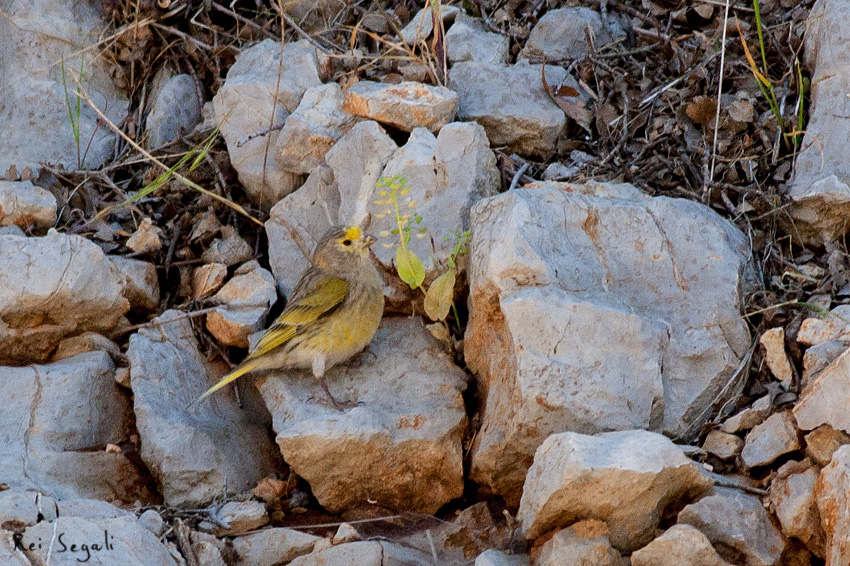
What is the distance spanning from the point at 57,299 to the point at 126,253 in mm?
1032

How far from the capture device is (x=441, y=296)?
546 centimetres

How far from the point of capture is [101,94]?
7.66 meters

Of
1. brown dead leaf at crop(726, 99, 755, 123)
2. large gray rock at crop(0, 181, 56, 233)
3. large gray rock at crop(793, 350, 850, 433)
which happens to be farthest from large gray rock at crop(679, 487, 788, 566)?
large gray rock at crop(0, 181, 56, 233)

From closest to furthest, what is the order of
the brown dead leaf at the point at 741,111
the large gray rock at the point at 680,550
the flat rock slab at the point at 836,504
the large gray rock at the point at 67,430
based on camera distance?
the flat rock slab at the point at 836,504 < the large gray rock at the point at 680,550 < the large gray rock at the point at 67,430 < the brown dead leaf at the point at 741,111

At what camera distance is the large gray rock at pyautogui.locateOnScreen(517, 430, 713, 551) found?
394 cm

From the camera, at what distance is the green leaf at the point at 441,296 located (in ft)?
17.8

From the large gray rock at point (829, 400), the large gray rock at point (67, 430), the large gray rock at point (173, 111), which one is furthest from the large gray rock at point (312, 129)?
the large gray rock at point (829, 400)

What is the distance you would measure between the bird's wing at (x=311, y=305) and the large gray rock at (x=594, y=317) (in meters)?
0.86

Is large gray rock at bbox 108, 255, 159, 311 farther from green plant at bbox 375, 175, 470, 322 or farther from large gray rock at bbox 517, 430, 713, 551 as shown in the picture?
large gray rock at bbox 517, 430, 713, 551

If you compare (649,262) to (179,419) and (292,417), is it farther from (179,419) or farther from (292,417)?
(179,419)

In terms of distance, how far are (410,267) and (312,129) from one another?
1.53m

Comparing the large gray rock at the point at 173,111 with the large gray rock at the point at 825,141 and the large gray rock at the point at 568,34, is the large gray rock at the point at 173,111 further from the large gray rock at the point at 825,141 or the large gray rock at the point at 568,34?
the large gray rock at the point at 825,141

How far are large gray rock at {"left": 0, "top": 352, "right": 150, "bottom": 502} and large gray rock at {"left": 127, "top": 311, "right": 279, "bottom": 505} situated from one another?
0.22 metres

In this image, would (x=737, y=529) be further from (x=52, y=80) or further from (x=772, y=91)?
(x=52, y=80)
